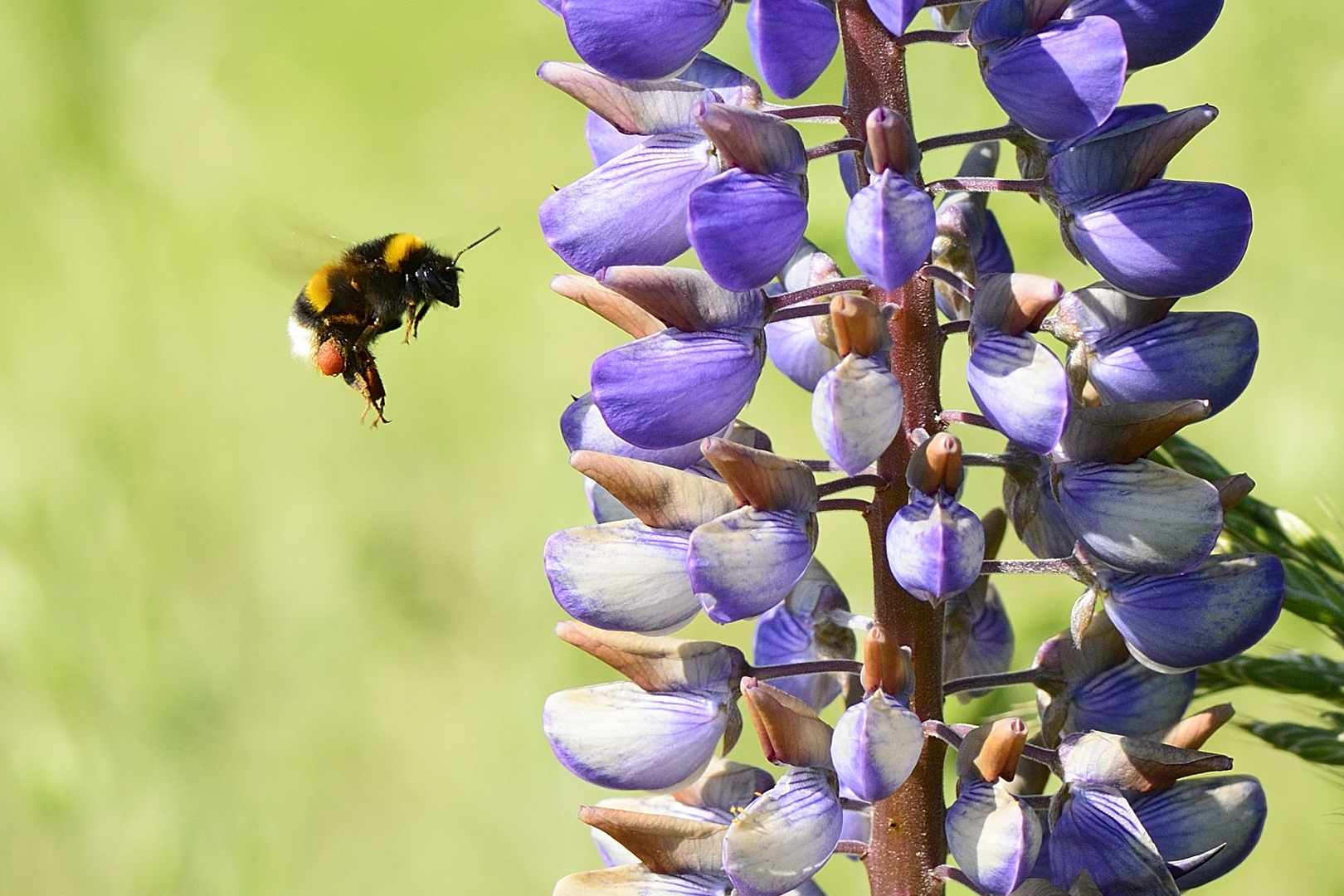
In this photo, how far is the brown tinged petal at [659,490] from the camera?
0.68 metres

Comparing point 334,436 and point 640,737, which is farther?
point 334,436

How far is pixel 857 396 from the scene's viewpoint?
0.63 metres

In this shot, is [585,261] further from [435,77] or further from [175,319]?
[435,77]

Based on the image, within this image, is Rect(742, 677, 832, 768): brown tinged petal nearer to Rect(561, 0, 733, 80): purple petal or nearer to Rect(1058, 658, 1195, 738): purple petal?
Rect(1058, 658, 1195, 738): purple petal

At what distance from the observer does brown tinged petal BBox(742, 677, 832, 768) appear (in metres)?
0.65

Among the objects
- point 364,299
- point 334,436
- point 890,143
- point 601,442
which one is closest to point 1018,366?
point 890,143

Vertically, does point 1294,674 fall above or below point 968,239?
below

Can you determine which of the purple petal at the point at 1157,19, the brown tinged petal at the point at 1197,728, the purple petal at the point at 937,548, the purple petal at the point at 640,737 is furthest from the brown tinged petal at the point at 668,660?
the purple petal at the point at 1157,19

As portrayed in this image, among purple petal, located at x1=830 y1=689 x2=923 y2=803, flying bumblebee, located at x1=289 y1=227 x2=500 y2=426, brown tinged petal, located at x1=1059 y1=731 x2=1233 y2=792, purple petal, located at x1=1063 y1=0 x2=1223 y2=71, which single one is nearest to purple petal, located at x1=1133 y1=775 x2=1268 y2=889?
brown tinged petal, located at x1=1059 y1=731 x2=1233 y2=792

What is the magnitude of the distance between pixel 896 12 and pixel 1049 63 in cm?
7

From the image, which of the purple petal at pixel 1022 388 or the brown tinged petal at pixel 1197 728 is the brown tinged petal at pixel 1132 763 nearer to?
the brown tinged petal at pixel 1197 728

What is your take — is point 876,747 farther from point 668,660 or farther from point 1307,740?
point 1307,740

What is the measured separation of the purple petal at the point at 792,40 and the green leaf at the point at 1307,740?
1.40 feet

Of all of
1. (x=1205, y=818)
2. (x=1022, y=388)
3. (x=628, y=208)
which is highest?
(x=628, y=208)
